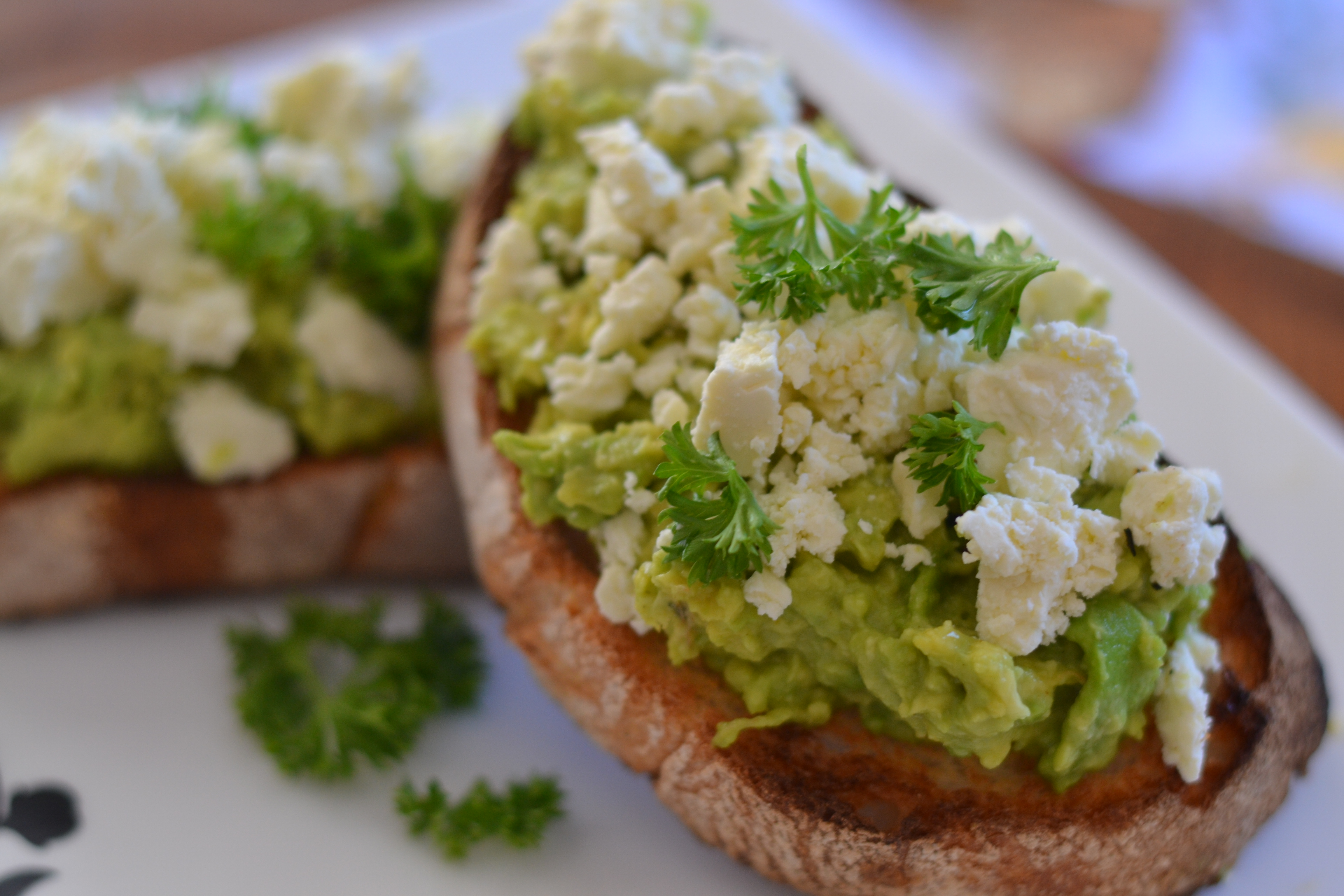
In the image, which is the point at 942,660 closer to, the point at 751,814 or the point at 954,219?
the point at 751,814

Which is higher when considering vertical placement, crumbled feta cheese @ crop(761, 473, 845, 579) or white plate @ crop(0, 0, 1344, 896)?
crumbled feta cheese @ crop(761, 473, 845, 579)

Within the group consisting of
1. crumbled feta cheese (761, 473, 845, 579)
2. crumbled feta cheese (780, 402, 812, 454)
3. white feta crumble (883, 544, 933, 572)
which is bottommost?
white feta crumble (883, 544, 933, 572)

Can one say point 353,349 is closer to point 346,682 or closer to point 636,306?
point 346,682

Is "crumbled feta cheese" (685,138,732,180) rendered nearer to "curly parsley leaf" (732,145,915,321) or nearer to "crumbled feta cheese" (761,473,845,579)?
"curly parsley leaf" (732,145,915,321)

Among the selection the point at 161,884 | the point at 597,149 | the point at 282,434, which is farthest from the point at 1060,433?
the point at 161,884

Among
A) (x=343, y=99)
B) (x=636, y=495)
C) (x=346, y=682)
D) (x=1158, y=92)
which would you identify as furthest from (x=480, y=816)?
(x=1158, y=92)

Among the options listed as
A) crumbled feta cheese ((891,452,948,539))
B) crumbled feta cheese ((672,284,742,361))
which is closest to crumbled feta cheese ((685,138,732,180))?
crumbled feta cheese ((672,284,742,361))

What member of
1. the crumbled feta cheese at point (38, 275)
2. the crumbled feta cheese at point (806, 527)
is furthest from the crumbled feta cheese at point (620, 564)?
the crumbled feta cheese at point (38, 275)

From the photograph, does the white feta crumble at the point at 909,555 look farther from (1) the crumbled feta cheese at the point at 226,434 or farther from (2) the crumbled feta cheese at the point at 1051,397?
(1) the crumbled feta cheese at the point at 226,434

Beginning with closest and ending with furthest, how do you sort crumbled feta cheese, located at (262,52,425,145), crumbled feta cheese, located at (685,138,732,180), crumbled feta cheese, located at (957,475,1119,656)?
crumbled feta cheese, located at (957,475,1119,656)
crumbled feta cheese, located at (685,138,732,180)
crumbled feta cheese, located at (262,52,425,145)
